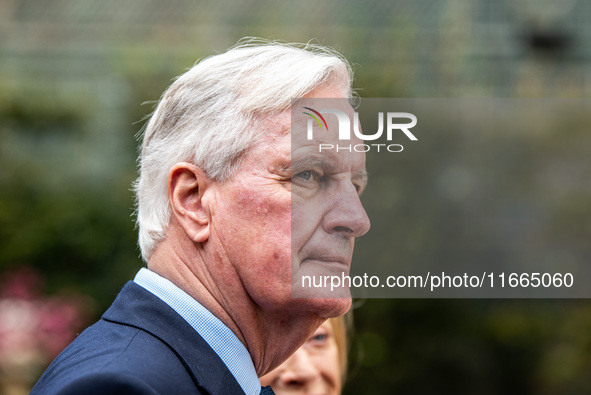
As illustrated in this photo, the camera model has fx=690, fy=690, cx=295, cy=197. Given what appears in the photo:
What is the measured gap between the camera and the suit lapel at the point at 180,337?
1.45 metres

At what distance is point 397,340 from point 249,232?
4.46m

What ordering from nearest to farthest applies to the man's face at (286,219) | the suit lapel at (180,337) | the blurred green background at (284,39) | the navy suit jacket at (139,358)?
the navy suit jacket at (139,358)
the suit lapel at (180,337)
the man's face at (286,219)
the blurred green background at (284,39)

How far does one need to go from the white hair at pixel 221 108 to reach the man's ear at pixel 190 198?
24 millimetres

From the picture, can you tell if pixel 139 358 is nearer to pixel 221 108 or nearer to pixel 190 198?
pixel 190 198

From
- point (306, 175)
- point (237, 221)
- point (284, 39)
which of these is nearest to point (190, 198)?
point (237, 221)

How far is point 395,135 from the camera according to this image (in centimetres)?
250

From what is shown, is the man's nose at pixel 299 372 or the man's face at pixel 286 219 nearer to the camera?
the man's face at pixel 286 219

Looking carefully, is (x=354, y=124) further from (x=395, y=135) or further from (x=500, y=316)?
(x=500, y=316)

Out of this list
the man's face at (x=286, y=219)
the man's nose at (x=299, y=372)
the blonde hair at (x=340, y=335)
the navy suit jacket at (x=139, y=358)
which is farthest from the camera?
the blonde hair at (x=340, y=335)

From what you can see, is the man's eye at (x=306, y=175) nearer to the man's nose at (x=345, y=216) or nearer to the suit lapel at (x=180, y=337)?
the man's nose at (x=345, y=216)

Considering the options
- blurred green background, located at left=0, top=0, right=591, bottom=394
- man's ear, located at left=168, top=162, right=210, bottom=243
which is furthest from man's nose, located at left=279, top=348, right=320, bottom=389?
blurred green background, located at left=0, top=0, right=591, bottom=394

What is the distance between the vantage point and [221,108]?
5.36 feet

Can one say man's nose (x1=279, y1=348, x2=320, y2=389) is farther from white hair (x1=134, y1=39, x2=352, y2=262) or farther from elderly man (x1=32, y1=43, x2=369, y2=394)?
white hair (x1=134, y1=39, x2=352, y2=262)

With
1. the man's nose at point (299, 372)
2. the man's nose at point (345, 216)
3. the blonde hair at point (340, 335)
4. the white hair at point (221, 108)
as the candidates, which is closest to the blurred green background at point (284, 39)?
the blonde hair at point (340, 335)
